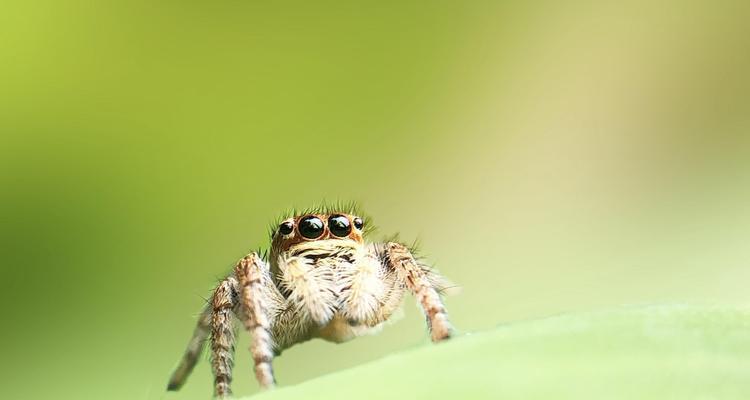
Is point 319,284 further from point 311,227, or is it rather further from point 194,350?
point 194,350

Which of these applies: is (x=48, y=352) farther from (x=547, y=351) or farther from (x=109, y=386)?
(x=547, y=351)

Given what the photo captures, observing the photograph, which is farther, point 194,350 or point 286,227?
point 194,350

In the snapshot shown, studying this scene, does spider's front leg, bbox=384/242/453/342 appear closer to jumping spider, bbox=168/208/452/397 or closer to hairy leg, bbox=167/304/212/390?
jumping spider, bbox=168/208/452/397

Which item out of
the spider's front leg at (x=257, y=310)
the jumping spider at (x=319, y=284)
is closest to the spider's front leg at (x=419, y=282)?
the jumping spider at (x=319, y=284)

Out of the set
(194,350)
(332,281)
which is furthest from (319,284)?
(194,350)

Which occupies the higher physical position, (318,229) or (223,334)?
(318,229)

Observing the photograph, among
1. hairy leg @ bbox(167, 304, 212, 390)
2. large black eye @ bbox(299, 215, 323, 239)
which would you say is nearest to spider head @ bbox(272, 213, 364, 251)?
large black eye @ bbox(299, 215, 323, 239)

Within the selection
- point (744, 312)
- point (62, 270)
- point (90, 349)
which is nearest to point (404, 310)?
point (744, 312)
